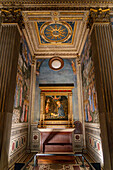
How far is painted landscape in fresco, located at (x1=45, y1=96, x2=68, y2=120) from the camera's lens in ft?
28.5

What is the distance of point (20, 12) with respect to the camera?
216 inches

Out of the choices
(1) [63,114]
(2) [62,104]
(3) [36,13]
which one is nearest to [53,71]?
(2) [62,104]

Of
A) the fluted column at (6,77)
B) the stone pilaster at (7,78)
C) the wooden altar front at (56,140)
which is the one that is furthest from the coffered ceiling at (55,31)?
the wooden altar front at (56,140)

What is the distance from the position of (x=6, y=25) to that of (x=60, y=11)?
8.07 ft

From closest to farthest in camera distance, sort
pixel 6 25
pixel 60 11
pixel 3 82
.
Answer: pixel 3 82
pixel 6 25
pixel 60 11

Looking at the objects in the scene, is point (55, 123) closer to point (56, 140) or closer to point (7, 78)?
point (56, 140)

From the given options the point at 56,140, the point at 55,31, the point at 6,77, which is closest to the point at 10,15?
the point at 6,77

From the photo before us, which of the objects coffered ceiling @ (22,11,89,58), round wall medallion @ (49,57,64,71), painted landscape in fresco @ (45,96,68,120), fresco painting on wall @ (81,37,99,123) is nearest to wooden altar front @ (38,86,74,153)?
painted landscape in fresco @ (45,96,68,120)

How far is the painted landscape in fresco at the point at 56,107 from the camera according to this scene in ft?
28.5

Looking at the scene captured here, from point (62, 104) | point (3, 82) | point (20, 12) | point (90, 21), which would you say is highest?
point (20, 12)

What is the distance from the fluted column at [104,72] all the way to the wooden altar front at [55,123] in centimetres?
414

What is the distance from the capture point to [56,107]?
8.80m

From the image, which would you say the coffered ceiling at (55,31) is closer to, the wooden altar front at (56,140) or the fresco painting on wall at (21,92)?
the fresco painting on wall at (21,92)

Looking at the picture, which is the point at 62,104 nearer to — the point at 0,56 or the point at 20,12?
the point at 0,56
